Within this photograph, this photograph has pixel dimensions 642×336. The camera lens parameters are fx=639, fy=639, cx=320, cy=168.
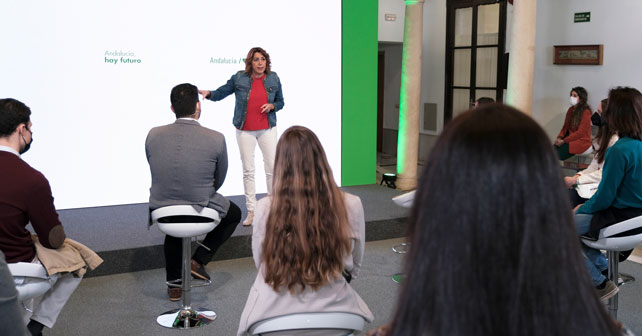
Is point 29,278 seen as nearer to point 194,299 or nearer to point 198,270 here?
point 194,299

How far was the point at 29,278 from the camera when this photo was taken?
2.79 metres

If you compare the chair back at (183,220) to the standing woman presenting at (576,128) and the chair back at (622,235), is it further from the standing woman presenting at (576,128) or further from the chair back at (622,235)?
the standing woman presenting at (576,128)

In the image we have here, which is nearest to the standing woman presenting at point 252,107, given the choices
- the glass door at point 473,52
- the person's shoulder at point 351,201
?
the person's shoulder at point 351,201

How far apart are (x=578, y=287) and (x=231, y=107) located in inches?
229

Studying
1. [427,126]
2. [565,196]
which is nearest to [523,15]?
[427,126]

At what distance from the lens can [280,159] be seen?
2334mm

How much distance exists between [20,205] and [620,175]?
2.85m

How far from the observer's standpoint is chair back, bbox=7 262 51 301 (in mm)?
2719

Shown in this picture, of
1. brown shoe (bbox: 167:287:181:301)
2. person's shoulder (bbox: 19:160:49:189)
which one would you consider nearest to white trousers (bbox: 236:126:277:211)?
brown shoe (bbox: 167:287:181:301)

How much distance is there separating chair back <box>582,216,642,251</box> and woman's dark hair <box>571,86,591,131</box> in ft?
13.7

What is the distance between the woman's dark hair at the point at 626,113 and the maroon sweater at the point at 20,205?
2790 mm

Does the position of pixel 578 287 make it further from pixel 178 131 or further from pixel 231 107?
pixel 231 107

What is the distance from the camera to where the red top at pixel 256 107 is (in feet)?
17.5

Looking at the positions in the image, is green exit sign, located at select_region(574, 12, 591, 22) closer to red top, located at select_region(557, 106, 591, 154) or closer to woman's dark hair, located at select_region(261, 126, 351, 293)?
red top, located at select_region(557, 106, 591, 154)
